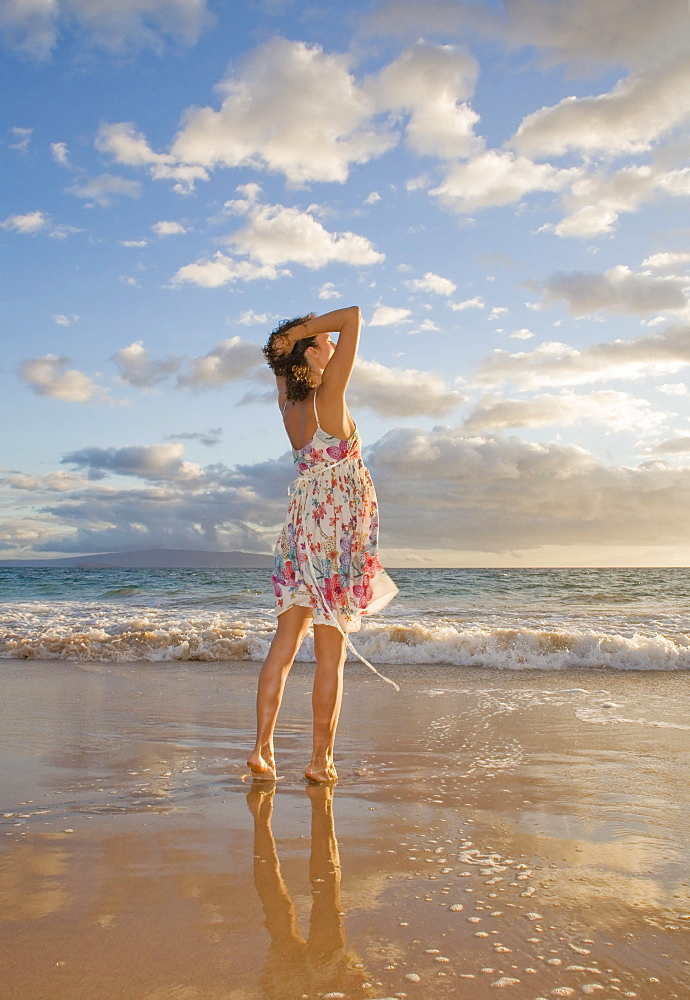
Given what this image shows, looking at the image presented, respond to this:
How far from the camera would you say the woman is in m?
3.29

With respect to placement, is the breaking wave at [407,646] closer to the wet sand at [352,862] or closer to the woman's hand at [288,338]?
the wet sand at [352,862]

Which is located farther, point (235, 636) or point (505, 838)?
point (235, 636)

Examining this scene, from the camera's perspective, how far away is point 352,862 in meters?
2.29

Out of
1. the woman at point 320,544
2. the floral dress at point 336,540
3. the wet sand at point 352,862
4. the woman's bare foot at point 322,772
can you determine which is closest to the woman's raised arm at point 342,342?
the woman at point 320,544

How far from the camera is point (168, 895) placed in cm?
202

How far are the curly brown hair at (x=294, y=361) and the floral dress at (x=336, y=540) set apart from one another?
19 centimetres

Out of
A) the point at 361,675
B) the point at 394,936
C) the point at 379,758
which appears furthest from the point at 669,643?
the point at 394,936

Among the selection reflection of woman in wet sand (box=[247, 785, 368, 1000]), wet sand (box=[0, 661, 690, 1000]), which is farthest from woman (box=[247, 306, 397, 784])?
reflection of woman in wet sand (box=[247, 785, 368, 1000])

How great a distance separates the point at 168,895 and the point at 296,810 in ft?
2.76

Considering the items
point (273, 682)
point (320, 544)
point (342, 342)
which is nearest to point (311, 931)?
point (273, 682)

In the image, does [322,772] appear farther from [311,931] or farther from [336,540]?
[311,931]

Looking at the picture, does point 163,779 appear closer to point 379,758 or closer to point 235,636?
point 379,758

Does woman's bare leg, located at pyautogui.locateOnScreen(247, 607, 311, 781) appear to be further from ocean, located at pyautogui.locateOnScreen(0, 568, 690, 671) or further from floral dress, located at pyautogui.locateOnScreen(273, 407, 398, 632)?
ocean, located at pyautogui.locateOnScreen(0, 568, 690, 671)

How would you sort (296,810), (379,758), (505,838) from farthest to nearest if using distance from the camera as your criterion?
(379,758), (296,810), (505,838)
